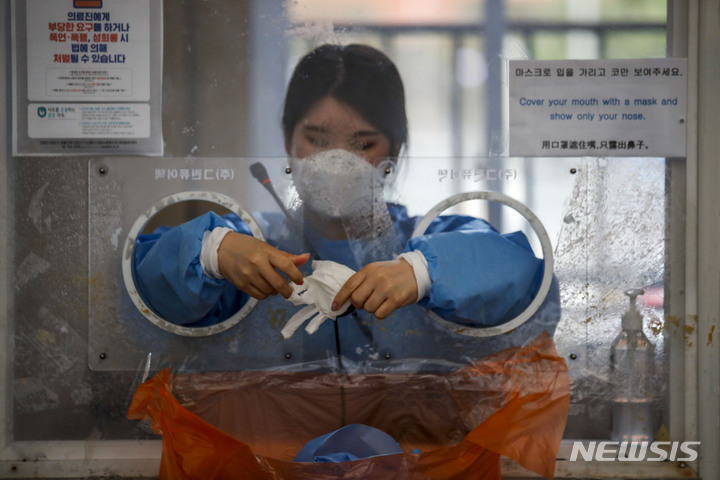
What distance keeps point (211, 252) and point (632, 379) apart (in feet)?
2.78

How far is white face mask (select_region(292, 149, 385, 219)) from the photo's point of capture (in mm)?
1309

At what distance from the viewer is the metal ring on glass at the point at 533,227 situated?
50.8 inches

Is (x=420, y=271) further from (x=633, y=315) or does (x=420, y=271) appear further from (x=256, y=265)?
(x=633, y=315)

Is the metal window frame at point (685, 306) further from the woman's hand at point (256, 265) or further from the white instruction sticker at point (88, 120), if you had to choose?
the woman's hand at point (256, 265)

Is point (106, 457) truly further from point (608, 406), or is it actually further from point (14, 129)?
point (608, 406)

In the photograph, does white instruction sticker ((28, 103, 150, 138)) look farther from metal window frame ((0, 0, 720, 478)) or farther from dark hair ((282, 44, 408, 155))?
dark hair ((282, 44, 408, 155))

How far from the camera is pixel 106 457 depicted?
1.30 m

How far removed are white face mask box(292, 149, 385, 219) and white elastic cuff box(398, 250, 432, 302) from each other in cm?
17

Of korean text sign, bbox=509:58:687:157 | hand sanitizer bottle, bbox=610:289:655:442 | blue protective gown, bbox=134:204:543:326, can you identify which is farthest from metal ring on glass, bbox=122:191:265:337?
hand sanitizer bottle, bbox=610:289:655:442

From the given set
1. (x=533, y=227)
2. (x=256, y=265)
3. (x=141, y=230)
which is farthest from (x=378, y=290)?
(x=141, y=230)

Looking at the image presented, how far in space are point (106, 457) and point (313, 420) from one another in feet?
1.36

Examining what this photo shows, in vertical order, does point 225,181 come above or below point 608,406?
above

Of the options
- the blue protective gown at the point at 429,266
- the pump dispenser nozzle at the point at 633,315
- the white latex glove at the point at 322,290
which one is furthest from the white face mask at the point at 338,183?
the pump dispenser nozzle at the point at 633,315

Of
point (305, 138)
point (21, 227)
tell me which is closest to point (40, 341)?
point (21, 227)
